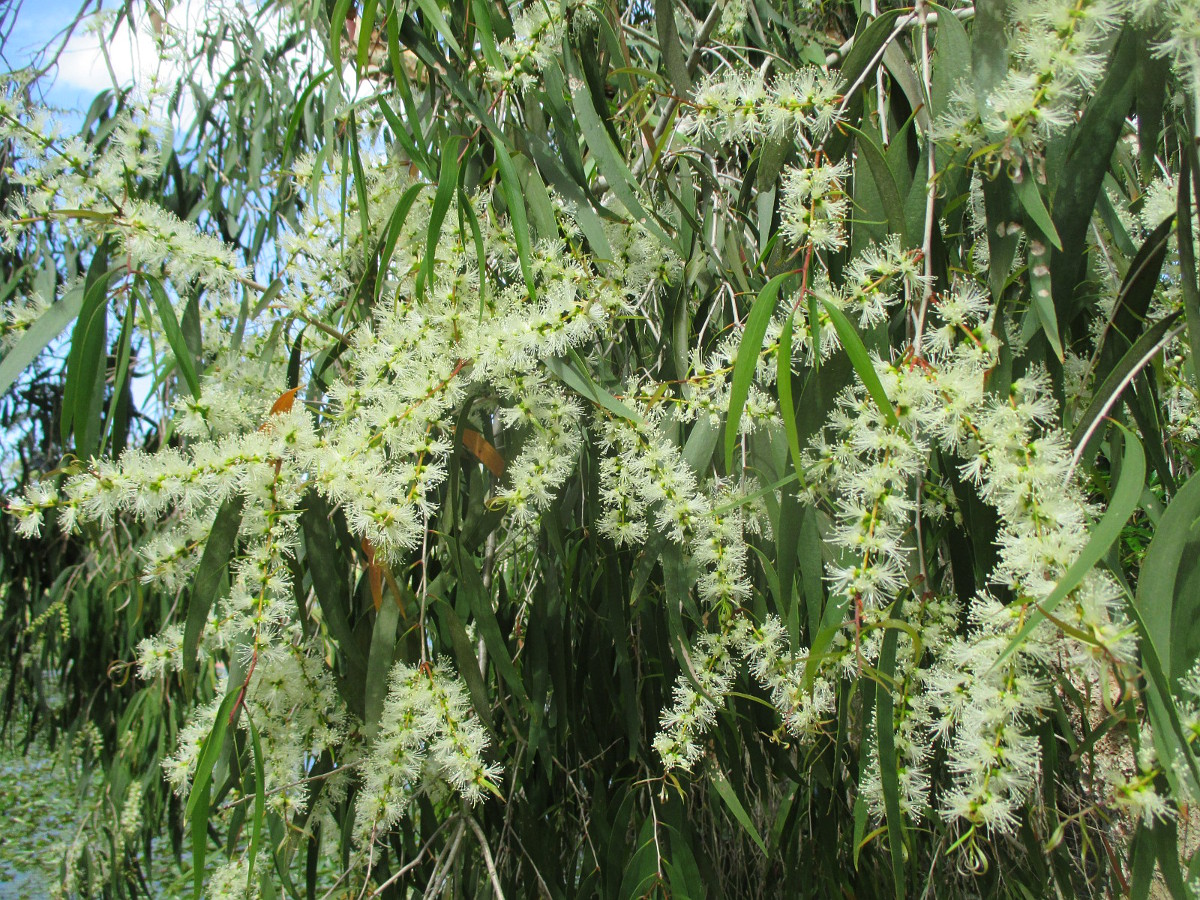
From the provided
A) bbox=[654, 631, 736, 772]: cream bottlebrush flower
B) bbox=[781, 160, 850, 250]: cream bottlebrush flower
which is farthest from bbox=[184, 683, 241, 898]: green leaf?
bbox=[781, 160, 850, 250]: cream bottlebrush flower

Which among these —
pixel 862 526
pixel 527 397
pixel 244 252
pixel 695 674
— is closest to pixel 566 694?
pixel 695 674

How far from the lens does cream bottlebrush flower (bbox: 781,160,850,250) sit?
911 mm

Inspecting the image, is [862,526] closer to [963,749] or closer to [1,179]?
[963,749]

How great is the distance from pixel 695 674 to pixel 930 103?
0.69 m

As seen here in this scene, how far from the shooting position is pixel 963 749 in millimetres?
768

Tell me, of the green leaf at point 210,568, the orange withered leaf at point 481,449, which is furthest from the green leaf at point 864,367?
the green leaf at point 210,568

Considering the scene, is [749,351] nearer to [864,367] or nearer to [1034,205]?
[864,367]

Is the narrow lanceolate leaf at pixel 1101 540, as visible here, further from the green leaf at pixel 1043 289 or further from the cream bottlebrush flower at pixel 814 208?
the cream bottlebrush flower at pixel 814 208

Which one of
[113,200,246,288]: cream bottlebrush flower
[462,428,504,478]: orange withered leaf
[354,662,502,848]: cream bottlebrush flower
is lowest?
[354,662,502,848]: cream bottlebrush flower

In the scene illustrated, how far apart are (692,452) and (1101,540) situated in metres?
0.49

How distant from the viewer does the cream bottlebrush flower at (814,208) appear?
35.9 inches

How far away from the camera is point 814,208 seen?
0.92 m

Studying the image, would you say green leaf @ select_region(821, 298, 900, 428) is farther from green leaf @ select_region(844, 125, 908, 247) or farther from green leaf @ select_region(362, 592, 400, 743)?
green leaf @ select_region(362, 592, 400, 743)

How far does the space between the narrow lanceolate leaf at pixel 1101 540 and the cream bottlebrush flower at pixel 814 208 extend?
34 cm
